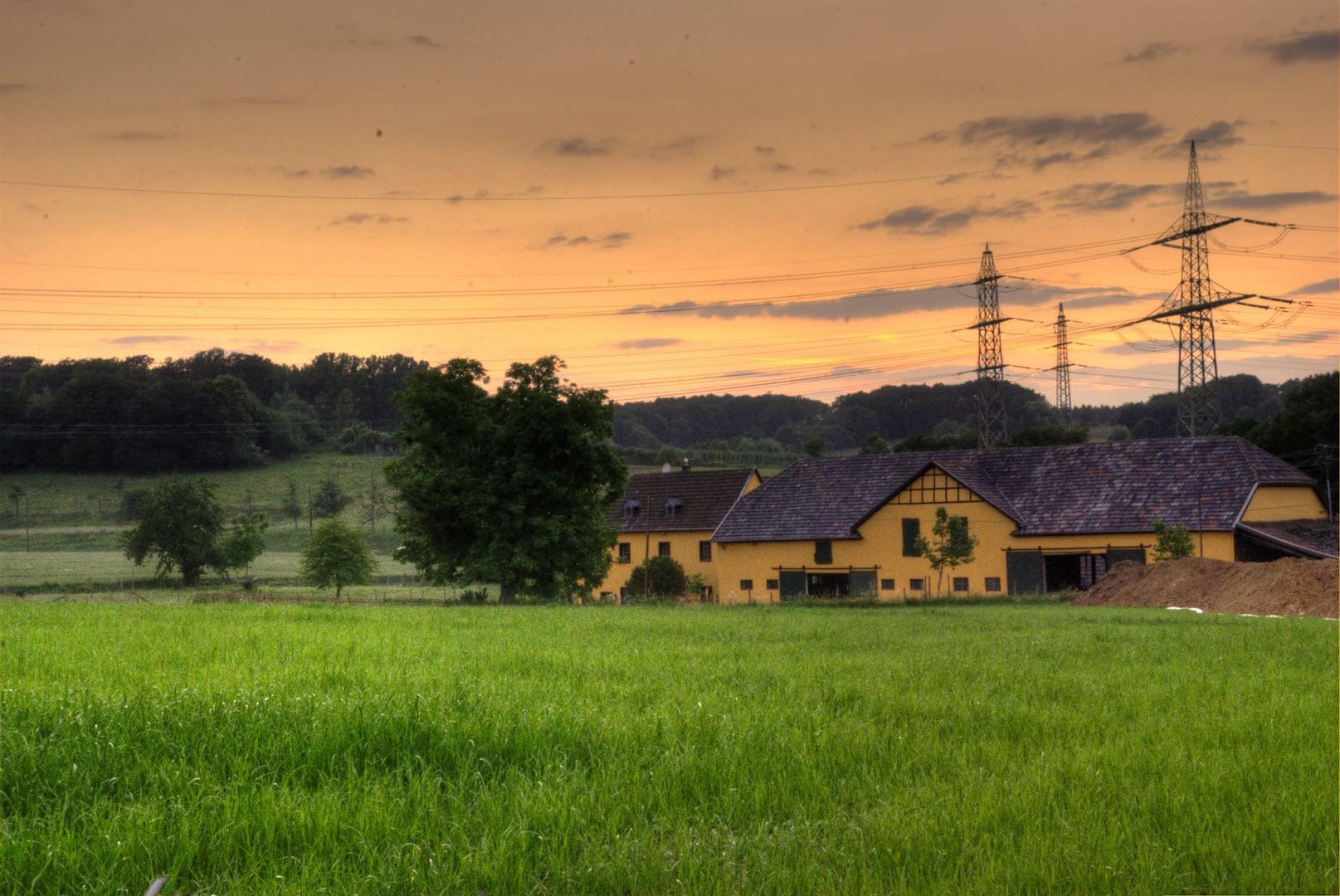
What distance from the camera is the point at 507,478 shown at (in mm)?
46844

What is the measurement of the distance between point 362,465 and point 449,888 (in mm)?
126800

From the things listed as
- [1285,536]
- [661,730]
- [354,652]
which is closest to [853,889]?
[661,730]

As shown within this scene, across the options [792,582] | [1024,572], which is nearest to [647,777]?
A: [1024,572]

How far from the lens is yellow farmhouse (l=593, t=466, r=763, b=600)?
64250 mm

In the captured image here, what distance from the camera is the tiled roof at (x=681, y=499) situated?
65062 millimetres

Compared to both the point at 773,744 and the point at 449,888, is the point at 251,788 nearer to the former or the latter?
the point at 449,888

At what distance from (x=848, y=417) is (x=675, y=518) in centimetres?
8983

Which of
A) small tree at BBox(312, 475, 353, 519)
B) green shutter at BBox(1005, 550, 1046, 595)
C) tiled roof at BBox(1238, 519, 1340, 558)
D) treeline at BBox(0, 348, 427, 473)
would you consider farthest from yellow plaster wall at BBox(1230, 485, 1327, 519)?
small tree at BBox(312, 475, 353, 519)

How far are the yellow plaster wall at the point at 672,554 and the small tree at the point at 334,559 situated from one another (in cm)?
1824

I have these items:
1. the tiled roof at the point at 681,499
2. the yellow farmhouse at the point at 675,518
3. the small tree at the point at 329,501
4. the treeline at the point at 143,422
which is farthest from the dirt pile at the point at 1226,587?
the small tree at the point at 329,501

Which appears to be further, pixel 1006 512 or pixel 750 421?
pixel 750 421

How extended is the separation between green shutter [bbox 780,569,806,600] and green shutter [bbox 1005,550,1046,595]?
37.8 feet

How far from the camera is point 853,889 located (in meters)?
4.88

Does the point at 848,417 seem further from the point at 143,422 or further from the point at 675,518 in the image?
the point at 143,422
